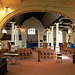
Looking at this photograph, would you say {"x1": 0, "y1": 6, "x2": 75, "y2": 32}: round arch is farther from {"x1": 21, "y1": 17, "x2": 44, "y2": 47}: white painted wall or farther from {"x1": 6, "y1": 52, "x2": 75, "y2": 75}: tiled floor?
{"x1": 21, "y1": 17, "x2": 44, "y2": 47}: white painted wall

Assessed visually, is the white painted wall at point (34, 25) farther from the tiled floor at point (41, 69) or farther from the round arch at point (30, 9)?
the round arch at point (30, 9)

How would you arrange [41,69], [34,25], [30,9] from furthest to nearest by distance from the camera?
1. [34,25]
2. [30,9]
3. [41,69]

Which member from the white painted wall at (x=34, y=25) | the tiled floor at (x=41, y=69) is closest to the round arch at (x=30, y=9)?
the tiled floor at (x=41, y=69)

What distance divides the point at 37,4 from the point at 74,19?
2504mm

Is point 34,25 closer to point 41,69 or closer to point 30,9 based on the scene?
point 30,9

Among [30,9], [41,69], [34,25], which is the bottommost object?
[41,69]

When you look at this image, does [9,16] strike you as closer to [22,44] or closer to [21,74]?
[21,74]

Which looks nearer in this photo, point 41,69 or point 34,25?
point 41,69

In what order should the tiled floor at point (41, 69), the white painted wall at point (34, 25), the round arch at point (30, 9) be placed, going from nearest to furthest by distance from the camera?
the tiled floor at point (41, 69), the round arch at point (30, 9), the white painted wall at point (34, 25)

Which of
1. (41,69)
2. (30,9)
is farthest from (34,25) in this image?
(41,69)

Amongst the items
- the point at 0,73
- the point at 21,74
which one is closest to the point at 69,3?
the point at 21,74

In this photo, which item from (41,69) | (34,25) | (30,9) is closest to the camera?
(41,69)

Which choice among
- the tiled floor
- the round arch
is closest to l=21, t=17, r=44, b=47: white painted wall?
the tiled floor

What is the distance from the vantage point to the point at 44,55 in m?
10.9
